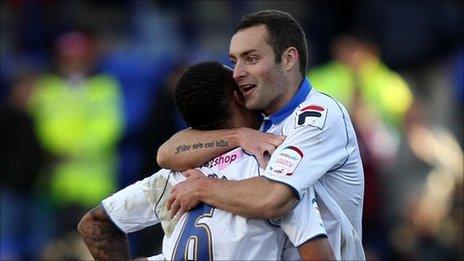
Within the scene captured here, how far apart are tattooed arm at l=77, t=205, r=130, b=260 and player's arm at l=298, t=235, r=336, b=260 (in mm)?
1246

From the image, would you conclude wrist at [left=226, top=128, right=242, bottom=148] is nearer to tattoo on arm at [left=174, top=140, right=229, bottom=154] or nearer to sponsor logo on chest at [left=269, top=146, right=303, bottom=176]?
tattoo on arm at [left=174, top=140, right=229, bottom=154]

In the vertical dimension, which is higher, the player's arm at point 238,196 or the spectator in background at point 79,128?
the player's arm at point 238,196

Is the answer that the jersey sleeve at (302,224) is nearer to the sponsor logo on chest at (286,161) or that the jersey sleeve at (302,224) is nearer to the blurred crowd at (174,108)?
the sponsor logo on chest at (286,161)

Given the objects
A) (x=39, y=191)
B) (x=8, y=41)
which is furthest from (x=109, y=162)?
(x=8, y=41)

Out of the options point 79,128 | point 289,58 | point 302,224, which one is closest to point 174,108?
point 79,128

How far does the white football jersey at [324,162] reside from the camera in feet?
19.9

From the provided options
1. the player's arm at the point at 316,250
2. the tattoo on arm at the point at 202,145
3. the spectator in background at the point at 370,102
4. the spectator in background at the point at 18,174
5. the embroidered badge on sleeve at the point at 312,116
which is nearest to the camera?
the player's arm at the point at 316,250

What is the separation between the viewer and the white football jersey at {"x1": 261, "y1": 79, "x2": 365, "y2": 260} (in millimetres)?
6062

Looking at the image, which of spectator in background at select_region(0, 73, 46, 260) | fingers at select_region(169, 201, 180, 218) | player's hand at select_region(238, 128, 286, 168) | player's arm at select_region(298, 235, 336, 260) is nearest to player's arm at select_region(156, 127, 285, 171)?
player's hand at select_region(238, 128, 286, 168)

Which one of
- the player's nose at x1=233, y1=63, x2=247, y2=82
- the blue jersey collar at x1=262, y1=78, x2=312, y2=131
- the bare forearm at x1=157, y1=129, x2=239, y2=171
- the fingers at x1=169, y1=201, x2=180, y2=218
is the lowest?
the fingers at x1=169, y1=201, x2=180, y2=218

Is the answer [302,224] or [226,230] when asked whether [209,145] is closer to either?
[226,230]

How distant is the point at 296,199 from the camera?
602 centimetres

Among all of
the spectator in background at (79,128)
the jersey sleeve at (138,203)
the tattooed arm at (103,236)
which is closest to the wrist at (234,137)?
the jersey sleeve at (138,203)

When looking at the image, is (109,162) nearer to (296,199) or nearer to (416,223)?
(416,223)
